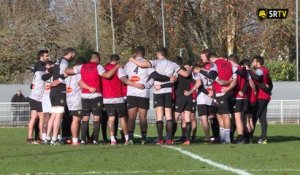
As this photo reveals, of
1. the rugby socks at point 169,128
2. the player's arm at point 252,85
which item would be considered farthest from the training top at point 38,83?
the player's arm at point 252,85

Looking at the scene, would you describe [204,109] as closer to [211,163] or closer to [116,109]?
[116,109]

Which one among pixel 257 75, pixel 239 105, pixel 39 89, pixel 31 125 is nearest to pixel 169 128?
→ pixel 239 105

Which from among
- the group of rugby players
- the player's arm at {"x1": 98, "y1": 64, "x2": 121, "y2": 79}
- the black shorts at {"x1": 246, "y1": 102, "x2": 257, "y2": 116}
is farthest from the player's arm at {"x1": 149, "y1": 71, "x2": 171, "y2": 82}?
the black shorts at {"x1": 246, "y1": 102, "x2": 257, "y2": 116}

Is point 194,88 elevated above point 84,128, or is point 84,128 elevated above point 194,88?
point 194,88

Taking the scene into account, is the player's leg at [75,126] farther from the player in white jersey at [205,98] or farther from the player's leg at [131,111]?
the player in white jersey at [205,98]

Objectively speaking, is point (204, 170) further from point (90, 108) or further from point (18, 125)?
point (18, 125)

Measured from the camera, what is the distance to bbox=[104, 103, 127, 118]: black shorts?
18094 mm

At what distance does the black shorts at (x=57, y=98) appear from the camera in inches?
728

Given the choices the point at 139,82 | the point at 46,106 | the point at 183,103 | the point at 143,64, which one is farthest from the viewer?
the point at 46,106

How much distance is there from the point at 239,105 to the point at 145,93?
6.61 ft

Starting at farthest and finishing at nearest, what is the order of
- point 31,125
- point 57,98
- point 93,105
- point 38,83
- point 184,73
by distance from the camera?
point 31,125
point 38,83
point 57,98
point 184,73
point 93,105

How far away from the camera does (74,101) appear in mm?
18297

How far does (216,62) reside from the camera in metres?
18.3

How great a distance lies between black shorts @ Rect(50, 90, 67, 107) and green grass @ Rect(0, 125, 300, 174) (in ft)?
5.10
